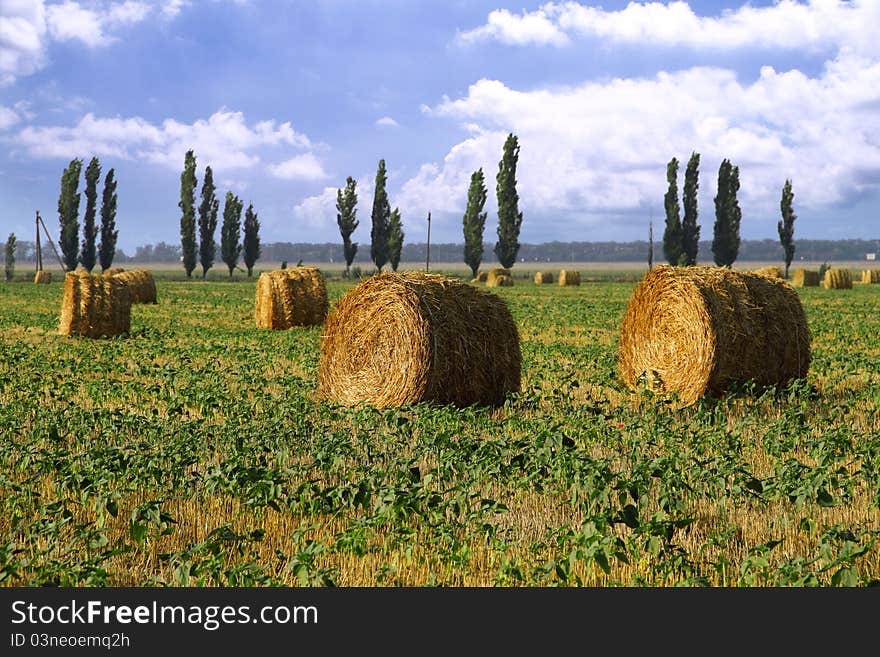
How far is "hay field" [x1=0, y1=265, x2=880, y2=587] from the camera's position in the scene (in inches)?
250

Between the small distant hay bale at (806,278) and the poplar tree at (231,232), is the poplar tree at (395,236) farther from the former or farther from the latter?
Answer: the small distant hay bale at (806,278)

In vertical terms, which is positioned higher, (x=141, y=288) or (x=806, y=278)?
(x=806, y=278)

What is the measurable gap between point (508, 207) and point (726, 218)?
20723 mm

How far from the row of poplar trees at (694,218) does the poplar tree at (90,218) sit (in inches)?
2177

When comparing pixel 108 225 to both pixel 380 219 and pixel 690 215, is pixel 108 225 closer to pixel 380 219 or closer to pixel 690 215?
pixel 380 219

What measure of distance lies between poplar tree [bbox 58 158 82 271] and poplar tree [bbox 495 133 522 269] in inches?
1620

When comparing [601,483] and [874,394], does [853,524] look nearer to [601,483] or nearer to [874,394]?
[601,483]

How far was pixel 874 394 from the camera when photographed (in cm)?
1376

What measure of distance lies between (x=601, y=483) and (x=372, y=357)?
19.8 ft

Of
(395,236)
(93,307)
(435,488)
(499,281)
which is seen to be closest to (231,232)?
(395,236)

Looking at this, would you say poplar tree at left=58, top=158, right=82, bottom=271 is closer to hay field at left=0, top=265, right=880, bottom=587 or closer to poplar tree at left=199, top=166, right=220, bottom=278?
poplar tree at left=199, top=166, right=220, bottom=278

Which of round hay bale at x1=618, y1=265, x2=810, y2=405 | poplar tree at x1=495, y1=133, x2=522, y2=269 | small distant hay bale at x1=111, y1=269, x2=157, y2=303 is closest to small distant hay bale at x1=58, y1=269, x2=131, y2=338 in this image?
round hay bale at x1=618, y1=265, x2=810, y2=405

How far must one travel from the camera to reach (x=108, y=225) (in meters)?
93.8

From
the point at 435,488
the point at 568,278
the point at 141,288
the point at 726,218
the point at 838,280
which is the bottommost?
the point at 435,488
